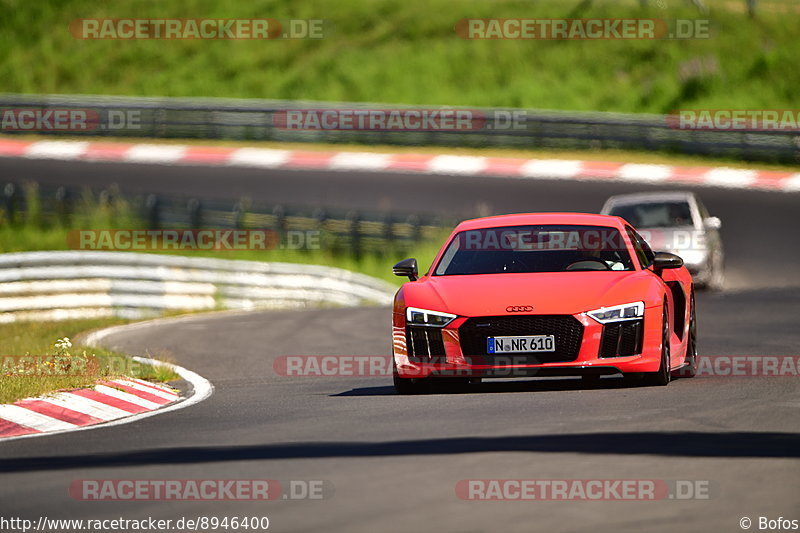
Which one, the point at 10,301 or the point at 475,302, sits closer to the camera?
the point at 475,302

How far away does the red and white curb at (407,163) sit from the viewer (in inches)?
1173

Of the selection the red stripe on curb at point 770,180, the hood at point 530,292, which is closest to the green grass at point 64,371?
the hood at point 530,292

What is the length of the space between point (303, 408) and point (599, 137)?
83.1ft

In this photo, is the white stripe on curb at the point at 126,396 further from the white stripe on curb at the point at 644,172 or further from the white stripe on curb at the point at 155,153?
the white stripe on curb at the point at 155,153

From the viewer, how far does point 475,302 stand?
10.5 meters

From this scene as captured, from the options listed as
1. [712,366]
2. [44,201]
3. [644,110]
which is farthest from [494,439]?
[644,110]

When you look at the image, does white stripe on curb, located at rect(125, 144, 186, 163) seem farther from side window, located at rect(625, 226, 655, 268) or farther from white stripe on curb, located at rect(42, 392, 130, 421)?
white stripe on curb, located at rect(42, 392, 130, 421)

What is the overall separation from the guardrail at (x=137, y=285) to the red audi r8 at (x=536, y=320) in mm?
12206

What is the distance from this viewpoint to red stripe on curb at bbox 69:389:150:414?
1112 cm

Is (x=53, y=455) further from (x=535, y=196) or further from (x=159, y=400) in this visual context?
(x=535, y=196)

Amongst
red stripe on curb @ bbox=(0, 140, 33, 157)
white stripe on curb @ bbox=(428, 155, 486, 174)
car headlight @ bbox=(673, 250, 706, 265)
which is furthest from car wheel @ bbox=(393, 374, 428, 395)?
red stripe on curb @ bbox=(0, 140, 33, 157)

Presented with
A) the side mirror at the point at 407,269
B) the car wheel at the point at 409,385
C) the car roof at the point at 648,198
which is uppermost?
the car roof at the point at 648,198

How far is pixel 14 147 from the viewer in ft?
115

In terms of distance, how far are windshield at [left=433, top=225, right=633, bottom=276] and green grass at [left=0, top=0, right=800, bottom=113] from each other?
31.8 m
